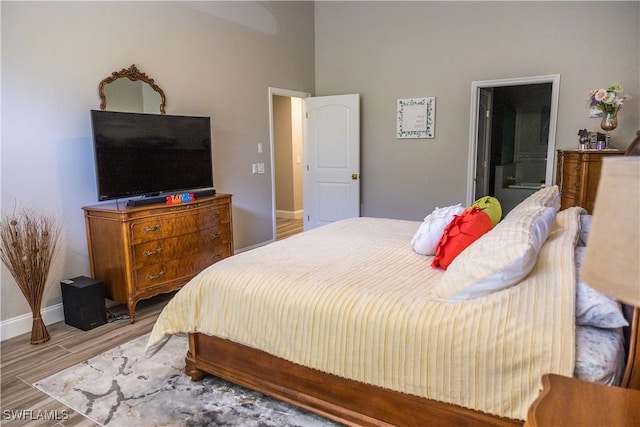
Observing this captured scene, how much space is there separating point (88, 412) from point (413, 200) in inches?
170

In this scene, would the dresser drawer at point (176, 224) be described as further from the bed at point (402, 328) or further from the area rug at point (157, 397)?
the bed at point (402, 328)

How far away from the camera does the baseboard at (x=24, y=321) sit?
9.82ft

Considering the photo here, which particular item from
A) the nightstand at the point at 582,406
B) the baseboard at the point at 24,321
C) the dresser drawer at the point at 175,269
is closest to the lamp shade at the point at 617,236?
the nightstand at the point at 582,406

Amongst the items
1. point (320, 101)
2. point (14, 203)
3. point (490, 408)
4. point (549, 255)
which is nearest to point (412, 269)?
point (549, 255)

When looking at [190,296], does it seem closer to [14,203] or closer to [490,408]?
[490,408]

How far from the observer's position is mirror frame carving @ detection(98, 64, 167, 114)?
342 cm

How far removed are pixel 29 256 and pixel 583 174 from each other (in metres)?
4.33

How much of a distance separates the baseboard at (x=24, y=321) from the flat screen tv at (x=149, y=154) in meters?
0.97

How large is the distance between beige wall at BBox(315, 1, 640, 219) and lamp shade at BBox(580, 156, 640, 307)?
445 centimetres

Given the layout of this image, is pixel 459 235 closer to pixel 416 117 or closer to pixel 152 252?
pixel 152 252

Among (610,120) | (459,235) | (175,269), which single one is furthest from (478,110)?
(175,269)

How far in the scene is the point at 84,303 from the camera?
311cm

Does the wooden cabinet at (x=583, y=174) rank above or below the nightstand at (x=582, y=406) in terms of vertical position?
above

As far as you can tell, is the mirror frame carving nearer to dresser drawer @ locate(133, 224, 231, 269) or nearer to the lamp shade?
dresser drawer @ locate(133, 224, 231, 269)
